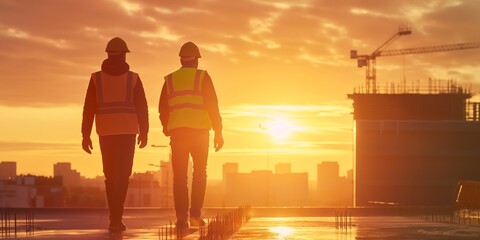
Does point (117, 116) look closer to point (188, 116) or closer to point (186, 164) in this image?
point (188, 116)

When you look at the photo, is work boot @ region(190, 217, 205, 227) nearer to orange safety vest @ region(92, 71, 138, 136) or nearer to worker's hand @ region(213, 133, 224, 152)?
worker's hand @ region(213, 133, 224, 152)

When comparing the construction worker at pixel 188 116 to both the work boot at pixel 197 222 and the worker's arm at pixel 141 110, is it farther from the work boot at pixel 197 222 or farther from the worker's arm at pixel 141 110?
the worker's arm at pixel 141 110

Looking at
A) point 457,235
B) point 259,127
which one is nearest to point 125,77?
point 457,235

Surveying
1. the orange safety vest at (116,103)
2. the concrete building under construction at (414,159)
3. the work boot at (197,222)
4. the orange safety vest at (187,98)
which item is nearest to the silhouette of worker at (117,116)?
the orange safety vest at (116,103)

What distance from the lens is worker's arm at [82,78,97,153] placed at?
16.0 meters

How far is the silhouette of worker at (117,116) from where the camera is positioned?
1579 cm

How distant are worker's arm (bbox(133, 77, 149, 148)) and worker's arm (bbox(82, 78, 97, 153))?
0.69 m

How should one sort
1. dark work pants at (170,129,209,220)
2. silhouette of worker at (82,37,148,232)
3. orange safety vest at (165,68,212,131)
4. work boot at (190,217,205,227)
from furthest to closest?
work boot at (190,217,205,227), dark work pants at (170,129,209,220), orange safety vest at (165,68,212,131), silhouette of worker at (82,37,148,232)

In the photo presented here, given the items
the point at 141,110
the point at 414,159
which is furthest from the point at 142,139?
the point at 414,159

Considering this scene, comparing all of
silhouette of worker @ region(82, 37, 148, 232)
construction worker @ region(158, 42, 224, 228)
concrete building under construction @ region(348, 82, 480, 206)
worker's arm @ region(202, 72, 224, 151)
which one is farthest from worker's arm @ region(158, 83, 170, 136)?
concrete building under construction @ region(348, 82, 480, 206)

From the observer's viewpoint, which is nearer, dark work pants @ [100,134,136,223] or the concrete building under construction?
dark work pants @ [100,134,136,223]

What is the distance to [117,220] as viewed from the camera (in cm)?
1612

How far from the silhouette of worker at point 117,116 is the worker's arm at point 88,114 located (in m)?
0.02

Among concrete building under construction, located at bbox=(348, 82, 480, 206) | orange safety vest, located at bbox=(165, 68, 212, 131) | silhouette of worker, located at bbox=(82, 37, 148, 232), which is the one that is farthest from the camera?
concrete building under construction, located at bbox=(348, 82, 480, 206)
